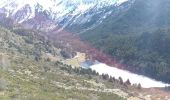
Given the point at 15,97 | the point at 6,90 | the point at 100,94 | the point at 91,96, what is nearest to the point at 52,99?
the point at 6,90

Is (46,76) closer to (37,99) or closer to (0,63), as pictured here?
(0,63)

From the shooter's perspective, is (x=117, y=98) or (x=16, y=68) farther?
(x=16, y=68)

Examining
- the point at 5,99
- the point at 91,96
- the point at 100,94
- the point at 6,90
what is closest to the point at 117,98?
the point at 100,94

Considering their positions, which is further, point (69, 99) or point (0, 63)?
point (0, 63)

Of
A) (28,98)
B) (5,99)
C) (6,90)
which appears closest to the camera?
(5,99)

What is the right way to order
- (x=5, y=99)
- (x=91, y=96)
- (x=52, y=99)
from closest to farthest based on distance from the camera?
1. (x=5, y=99)
2. (x=52, y=99)
3. (x=91, y=96)

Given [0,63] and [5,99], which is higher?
[0,63]

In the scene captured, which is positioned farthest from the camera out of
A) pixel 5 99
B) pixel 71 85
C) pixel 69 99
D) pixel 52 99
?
pixel 71 85

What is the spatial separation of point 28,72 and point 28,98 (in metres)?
96.0

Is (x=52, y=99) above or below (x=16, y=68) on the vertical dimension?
below

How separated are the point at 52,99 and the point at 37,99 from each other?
574 inches

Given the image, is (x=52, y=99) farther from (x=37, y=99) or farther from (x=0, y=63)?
(x=0, y=63)

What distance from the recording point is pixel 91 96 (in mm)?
164250

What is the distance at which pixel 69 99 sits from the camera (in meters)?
137
